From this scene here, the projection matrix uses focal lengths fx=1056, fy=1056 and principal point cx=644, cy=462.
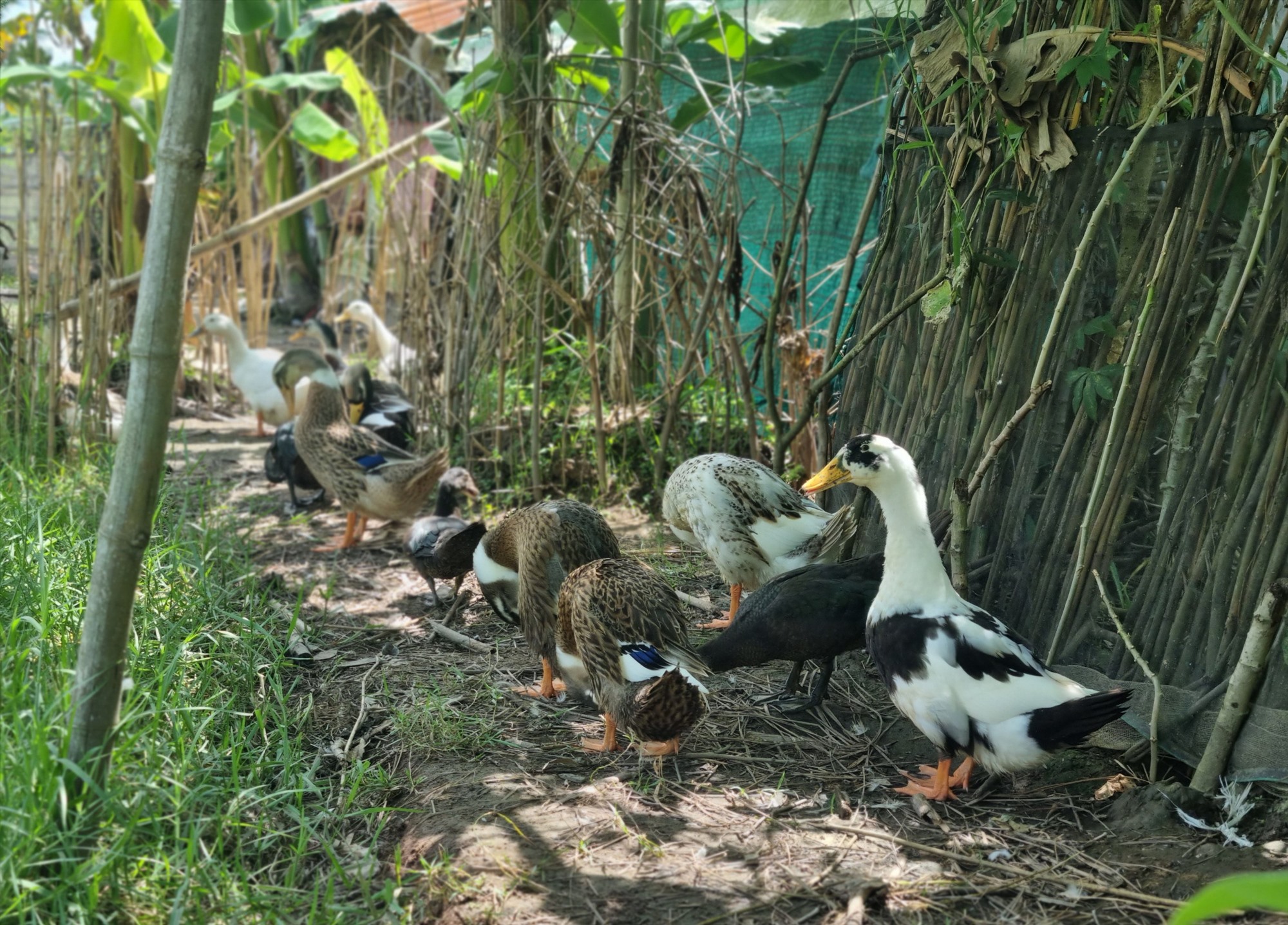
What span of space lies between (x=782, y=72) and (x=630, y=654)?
5.45 meters

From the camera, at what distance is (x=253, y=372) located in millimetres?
9172

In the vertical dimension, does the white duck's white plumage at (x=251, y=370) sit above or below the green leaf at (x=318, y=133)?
below

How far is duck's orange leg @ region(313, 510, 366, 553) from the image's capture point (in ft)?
20.6

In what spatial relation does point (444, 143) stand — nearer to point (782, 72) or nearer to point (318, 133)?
point (318, 133)

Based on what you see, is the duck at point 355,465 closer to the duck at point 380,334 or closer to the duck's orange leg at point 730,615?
the duck's orange leg at point 730,615

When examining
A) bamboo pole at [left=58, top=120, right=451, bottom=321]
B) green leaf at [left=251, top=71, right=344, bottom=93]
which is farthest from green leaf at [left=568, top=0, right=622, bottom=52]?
green leaf at [left=251, top=71, right=344, bottom=93]

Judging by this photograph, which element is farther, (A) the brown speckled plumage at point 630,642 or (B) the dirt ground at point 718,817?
(A) the brown speckled plumage at point 630,642

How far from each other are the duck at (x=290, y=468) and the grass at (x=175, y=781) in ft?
7.77

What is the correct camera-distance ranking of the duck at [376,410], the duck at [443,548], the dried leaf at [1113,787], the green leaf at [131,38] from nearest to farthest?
the dried leaf at [1113,787] < the duck at [443,548] < the duck at [376,410] < the green leaf at [131,38]

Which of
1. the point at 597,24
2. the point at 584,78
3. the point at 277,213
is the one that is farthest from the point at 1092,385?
the point at 277,213

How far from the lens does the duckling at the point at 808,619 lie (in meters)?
3.95

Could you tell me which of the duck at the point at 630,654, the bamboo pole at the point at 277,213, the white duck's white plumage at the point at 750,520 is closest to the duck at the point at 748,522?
the white duck's white plumage at the point at 750,520

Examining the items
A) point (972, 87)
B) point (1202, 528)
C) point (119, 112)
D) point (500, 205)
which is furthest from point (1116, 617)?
point (119, 112)

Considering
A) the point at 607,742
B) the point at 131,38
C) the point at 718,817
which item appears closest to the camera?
the point at 718,817
